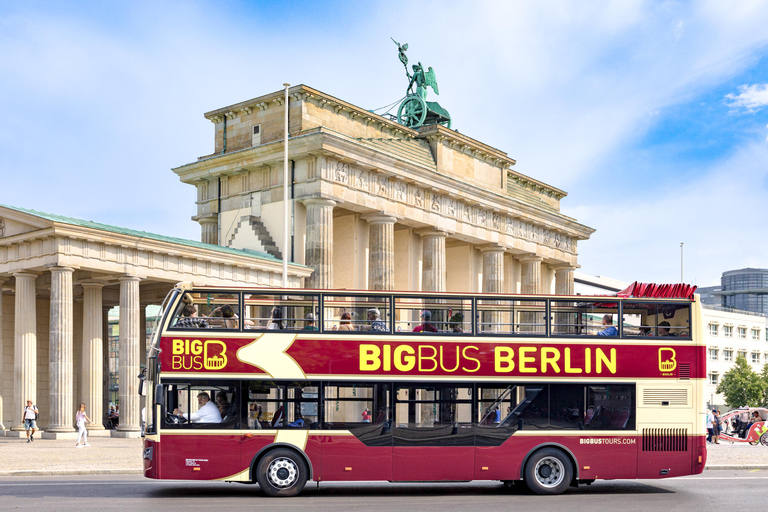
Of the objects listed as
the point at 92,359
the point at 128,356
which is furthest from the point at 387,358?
the point at 92,359

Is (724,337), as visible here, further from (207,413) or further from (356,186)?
(207,413)

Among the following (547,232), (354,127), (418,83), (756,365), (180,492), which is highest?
(418,83)

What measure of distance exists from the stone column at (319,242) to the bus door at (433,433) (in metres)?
25.4

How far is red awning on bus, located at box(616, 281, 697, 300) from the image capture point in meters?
16.1

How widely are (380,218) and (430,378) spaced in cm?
2987

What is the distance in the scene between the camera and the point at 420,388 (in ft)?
50.1

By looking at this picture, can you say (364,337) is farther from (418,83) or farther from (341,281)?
(418,83)

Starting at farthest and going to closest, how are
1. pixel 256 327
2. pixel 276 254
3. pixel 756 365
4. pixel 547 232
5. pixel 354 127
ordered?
pixel 756 365
pixel 547 232
pixel 354 127
pixel 276 254
pixel 256 327

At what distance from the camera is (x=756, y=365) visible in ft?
363

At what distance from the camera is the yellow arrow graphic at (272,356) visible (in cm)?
1507

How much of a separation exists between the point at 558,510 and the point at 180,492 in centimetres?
666

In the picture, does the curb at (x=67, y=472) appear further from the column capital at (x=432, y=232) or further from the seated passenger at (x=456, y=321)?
the column capital at (x=432, y=232)

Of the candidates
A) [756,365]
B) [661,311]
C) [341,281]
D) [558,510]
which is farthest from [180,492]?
[756,365]

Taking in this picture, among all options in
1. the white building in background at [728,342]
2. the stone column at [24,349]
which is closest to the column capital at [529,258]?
the stone column at [24,349]
